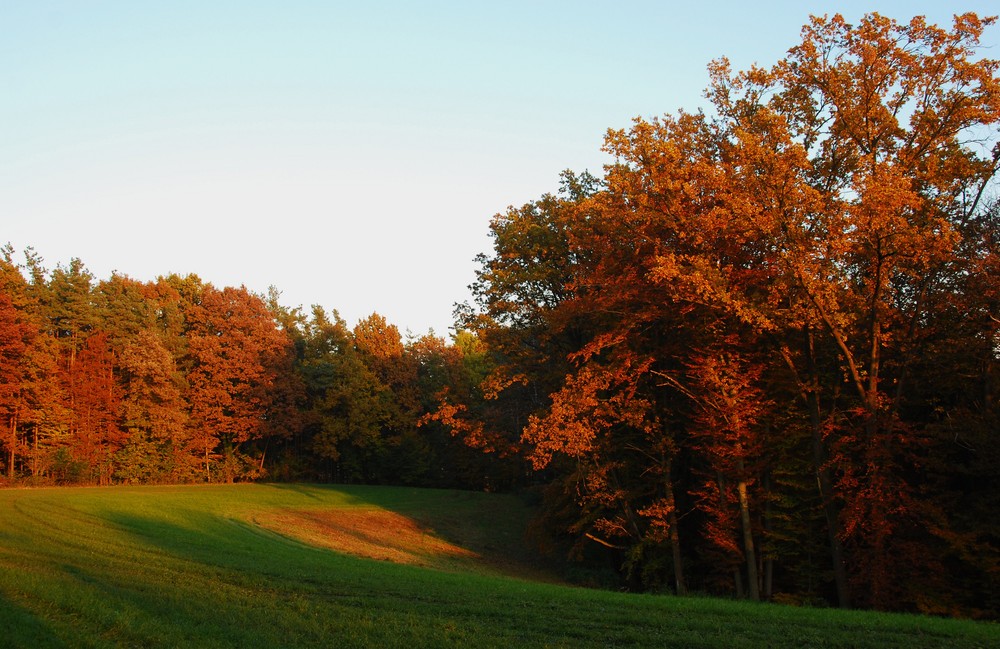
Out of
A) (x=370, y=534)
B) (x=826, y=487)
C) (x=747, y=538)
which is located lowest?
(x=370, y=534)

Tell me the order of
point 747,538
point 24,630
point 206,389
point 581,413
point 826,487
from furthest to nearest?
point 206,389
point 581,413
point 747,538
point 826,487
point 24,630

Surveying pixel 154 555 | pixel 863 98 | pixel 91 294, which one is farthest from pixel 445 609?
pixel 91 294

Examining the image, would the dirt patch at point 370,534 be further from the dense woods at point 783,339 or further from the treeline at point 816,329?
the treeline at point 816,329

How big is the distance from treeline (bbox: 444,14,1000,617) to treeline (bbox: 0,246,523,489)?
26.2 m

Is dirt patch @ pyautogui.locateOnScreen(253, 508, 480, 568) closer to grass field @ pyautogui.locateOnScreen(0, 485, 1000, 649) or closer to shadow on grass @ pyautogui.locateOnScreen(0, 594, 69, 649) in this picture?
grass field @ pyautogui.locateOnScreen(0, 485, 1000, 649)

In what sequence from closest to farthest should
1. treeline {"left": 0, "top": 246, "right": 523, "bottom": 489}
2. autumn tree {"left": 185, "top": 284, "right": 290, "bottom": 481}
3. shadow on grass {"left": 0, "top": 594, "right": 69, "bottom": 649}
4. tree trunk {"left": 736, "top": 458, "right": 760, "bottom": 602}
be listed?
shadow on grass {"left": 0, "top": 594, "right": 69, "bottom": 649}
tree trunk {"left": 736, "top": 458, "right": 760, "bottom": 602}
treeline {"left": 0, "top": 246, "right": 523, "bottom": 489}
autumn tree {"left": 185, "top": 284, "right": 290, "bottom": 481}

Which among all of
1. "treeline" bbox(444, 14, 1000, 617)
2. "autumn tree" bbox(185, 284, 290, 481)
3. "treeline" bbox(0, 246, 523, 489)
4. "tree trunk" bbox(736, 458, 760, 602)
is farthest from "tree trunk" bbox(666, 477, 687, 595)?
"autumn tree" bbox(185, 284, 290, 481)

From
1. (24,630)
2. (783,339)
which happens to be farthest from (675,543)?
(24,630)

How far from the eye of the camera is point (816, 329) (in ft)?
66.0

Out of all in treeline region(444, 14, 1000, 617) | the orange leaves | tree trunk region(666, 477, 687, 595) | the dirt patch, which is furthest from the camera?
the dirt patch

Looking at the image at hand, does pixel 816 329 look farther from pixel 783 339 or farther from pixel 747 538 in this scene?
pixel 747 538

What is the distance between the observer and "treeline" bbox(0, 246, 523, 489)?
156ft

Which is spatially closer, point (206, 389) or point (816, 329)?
point (816, 329)

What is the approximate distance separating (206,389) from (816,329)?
4898 centimetres
